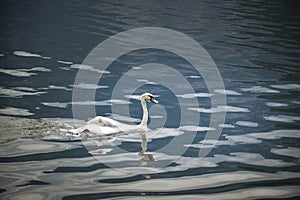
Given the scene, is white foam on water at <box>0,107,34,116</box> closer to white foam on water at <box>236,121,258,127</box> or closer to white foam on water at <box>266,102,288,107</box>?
white foam on water at <box>236,121,258,127</box>

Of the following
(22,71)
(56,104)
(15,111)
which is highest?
(22,71)

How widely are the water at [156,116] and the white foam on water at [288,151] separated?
30 mm

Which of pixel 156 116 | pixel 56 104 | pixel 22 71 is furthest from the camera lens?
pixel 22 71

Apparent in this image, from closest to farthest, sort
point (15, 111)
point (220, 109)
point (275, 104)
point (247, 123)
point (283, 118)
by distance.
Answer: point (15, 111), point (247, 123), point (283, 118), point (220, 109), point (275, 104)

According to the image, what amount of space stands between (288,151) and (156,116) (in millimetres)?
5475

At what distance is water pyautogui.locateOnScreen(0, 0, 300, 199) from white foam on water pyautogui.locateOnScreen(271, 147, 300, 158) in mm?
30

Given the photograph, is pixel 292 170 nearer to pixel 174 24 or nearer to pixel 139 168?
pixel 139 168

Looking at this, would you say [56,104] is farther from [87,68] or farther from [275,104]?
[275,104]

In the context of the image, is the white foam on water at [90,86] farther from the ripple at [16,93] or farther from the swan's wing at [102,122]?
the swan's wing at [102,122]

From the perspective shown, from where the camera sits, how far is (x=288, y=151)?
1794 cm

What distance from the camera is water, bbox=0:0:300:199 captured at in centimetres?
1466

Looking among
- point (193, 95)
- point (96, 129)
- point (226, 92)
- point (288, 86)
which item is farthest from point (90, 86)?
point (288, 86)

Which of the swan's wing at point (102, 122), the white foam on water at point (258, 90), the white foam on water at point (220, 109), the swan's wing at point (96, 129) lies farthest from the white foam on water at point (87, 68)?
the swan's wing at point (96, 129)

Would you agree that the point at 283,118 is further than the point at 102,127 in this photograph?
Yes
